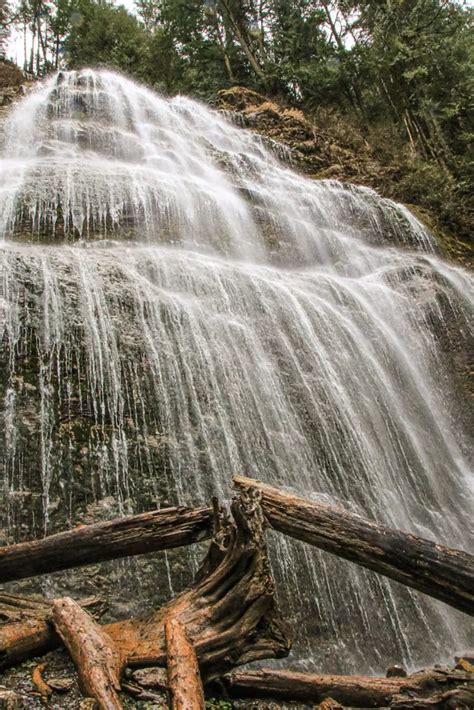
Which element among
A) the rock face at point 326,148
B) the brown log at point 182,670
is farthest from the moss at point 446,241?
the brown log at point 182,670

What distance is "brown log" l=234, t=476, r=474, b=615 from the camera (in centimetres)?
307

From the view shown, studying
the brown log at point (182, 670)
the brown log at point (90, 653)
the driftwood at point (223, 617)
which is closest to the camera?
the brown log at point (182, 670)

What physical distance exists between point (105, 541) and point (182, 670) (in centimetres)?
94

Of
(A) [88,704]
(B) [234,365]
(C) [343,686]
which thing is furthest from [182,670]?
(B) [234,365]

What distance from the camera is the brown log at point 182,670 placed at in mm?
Result: 2268

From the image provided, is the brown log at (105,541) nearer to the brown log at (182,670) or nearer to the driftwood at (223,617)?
the driftwood at (223,617)

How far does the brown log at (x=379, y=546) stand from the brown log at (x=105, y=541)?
0.42 meters

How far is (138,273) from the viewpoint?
8.41 meters

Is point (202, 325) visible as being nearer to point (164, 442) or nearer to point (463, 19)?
point (164, 442)

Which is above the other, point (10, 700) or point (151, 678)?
point (10, 700)

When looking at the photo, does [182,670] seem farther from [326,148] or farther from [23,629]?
[326,148]

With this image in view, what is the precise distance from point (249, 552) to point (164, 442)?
3.44 metres

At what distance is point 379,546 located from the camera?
125 inches

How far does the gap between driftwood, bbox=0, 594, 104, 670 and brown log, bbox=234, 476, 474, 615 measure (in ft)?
4.52
